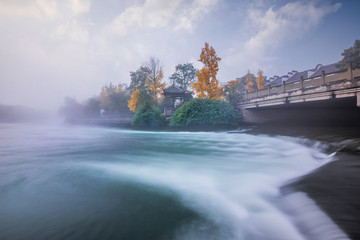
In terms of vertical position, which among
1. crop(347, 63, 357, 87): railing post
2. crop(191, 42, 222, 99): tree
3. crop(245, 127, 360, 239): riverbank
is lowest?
crop(245, 127, 360, 239): riverbank

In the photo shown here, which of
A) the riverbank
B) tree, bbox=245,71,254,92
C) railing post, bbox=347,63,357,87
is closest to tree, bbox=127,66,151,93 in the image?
tree, bbox=245,71,254,92

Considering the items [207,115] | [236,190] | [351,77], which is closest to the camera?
[236,190]

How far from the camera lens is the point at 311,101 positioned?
11.9 meters

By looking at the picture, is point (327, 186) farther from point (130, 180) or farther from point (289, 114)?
point (289, 114)

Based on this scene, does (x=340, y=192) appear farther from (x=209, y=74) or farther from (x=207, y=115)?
(x=209, y=74)

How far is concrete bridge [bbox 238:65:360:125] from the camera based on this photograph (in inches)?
395

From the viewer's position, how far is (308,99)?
38.9 ft

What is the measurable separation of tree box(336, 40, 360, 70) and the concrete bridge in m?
13.8

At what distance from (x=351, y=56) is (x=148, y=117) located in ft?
91.0

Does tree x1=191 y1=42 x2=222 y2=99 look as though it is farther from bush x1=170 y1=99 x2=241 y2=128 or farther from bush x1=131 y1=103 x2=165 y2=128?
bush x1=131 y1=103 x2=165 y2=128

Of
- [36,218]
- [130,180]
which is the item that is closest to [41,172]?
[130,180]

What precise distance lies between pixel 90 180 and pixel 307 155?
6.74 m

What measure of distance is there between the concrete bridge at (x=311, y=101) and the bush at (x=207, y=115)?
1.49 m

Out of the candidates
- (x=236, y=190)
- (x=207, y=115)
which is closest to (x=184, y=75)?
(x=207, y=115)
